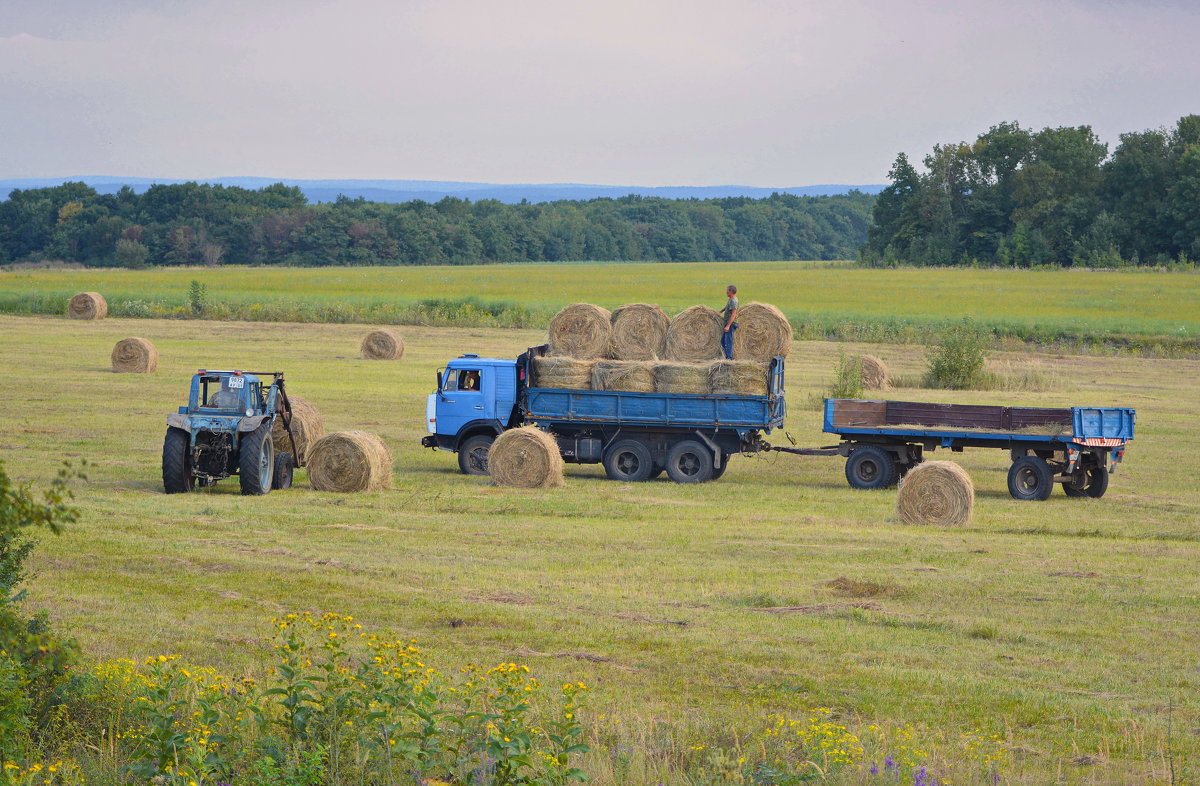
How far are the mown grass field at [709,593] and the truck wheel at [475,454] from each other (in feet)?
1.13

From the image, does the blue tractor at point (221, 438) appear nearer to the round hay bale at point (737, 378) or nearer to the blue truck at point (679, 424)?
the blue truck at point (679, 424)

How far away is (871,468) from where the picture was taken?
74.7 ft

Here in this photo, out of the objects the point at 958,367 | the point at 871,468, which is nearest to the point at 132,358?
the point at 958,367

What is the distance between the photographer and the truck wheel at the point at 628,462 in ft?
75.3

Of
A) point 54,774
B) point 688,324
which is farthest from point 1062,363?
point 54,774

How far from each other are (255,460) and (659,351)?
758 centimetres

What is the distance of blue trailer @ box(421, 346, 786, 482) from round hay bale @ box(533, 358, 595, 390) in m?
0.17

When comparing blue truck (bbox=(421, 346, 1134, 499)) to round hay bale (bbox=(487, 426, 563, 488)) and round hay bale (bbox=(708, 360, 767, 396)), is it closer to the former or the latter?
round hay bale (bbox=(708, 360, 767, 396))

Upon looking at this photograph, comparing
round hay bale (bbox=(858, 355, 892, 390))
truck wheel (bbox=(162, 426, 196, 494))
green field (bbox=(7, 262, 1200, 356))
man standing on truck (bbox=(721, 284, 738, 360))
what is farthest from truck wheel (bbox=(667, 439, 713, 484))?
green field (bbox=(7, 262, 1200, 356))

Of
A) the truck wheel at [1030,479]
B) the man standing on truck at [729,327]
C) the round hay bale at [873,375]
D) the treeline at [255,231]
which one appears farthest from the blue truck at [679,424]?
the treeline at [255,231]

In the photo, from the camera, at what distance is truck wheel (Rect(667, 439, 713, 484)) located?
22.8 meters

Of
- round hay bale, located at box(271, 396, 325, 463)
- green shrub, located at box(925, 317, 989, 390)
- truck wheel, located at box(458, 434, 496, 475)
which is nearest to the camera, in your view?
round hay bale, located at box(271, 396, 325, 463)

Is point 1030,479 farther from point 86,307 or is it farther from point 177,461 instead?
point 86,307

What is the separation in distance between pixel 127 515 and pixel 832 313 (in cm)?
5106
